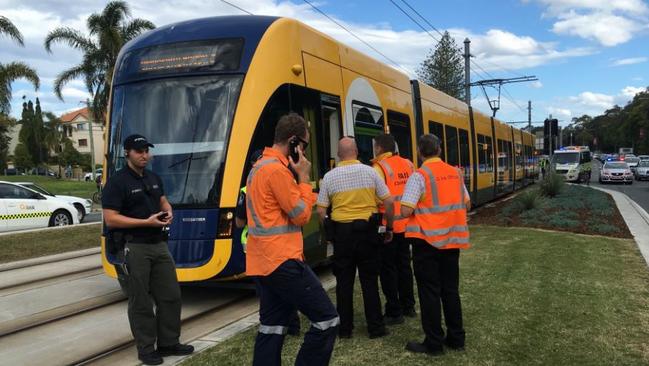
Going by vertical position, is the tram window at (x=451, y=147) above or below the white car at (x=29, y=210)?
above

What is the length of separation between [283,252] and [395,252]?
251 centimetres

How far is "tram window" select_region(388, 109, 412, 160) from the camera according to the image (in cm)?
1030

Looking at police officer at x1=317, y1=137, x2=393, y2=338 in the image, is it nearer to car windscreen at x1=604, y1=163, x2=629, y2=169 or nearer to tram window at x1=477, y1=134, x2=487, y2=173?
tram window at x1=477, y1=134, x2=487, y2=173

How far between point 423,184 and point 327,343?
5.84 feet

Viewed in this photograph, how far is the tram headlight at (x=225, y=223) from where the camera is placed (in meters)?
6.12

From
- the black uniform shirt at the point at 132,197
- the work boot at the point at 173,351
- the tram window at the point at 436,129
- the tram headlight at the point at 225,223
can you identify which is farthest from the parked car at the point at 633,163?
the black uniform shirt at the point at 132,197

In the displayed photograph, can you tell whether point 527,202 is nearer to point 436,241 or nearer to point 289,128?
point 436,241

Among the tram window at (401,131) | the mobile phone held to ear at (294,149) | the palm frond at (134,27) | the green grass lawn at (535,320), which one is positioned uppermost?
the palm frond at (134,27)

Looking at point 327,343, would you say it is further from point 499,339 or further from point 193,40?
point 193,40

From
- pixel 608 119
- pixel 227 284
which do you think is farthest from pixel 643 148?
pixel 227 284

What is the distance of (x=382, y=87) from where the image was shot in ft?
32.6

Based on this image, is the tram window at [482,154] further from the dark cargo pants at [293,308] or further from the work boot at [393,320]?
the dark cargo pants at [293,308]

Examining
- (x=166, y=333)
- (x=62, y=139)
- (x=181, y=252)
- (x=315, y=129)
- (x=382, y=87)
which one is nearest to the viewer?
(x=166, y=333)

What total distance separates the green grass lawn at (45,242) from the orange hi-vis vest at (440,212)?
942 cm
